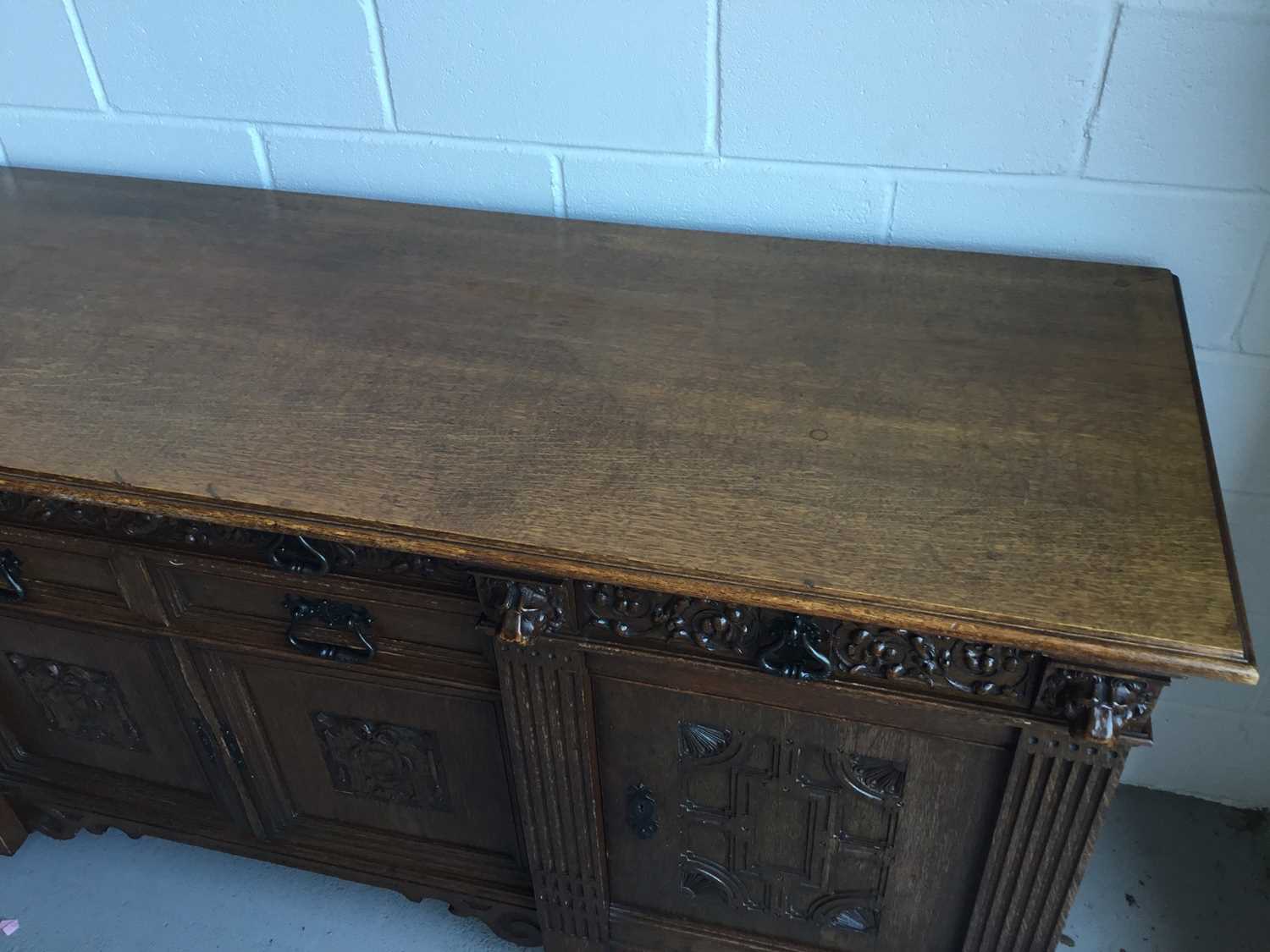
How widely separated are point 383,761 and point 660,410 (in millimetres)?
575

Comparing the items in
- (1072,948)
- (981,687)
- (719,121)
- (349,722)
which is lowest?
(1072,948)

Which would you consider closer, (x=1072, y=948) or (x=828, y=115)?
(x=828, y=115)

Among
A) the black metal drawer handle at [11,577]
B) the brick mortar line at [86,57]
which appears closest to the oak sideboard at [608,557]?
the black metal drawer handle at [11,577]

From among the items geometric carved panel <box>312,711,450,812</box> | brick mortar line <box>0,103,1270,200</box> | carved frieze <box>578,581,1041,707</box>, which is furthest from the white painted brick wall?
geometric carved panel <box>312,711,450,812</box>

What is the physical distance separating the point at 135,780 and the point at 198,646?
388 millimetres

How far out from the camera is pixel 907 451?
0.97m

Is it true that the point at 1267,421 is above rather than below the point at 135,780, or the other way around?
above

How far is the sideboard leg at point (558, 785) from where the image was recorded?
1.05 metres

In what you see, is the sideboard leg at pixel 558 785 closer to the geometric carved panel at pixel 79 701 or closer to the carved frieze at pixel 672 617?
the carved frieze at pixel 672 617

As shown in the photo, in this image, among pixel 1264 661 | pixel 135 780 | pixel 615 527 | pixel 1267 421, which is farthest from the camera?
pixel 1264 661

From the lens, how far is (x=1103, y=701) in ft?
2.83

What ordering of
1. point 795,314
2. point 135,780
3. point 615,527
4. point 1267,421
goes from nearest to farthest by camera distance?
1. point 615,527
2. point 795,314
3. point 1267,421
4. point 135,780

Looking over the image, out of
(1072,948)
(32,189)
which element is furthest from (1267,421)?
(32,189)

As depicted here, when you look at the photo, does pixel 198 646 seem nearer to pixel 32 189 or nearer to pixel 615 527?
pixel 615 527
